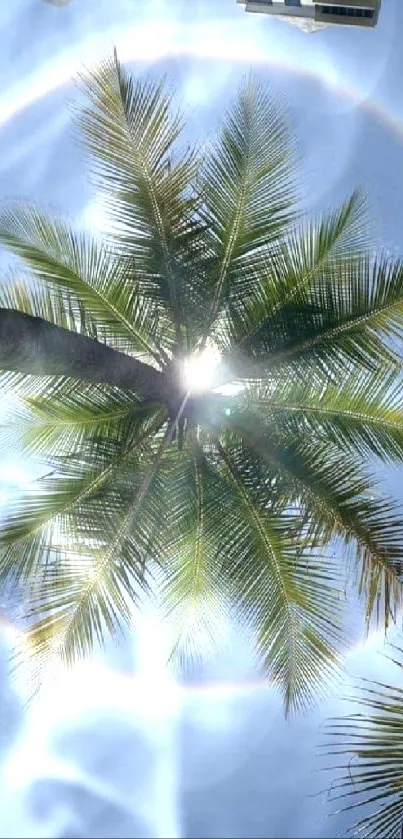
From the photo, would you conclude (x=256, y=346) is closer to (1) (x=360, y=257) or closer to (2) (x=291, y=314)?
(2) (x=291, y=314)

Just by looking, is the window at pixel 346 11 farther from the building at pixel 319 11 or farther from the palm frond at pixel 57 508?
the palm frond at pixel 57 508

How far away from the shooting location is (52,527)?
9.56 meters

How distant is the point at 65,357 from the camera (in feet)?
29.1

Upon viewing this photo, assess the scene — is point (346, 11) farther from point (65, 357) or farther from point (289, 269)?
point (65, 357)

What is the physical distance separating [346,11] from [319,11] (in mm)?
1477

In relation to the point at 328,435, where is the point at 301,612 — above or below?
below

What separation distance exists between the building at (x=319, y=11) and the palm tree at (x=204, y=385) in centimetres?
3092

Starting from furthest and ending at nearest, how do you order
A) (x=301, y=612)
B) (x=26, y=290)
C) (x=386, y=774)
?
(x=26, y=290), (x=301, y=612), (x=386, y=774)

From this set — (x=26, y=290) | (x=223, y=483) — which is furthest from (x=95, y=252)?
(x=223, y=483)

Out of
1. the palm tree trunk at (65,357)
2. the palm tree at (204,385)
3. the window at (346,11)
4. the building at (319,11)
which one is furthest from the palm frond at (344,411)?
the window at (346,11)

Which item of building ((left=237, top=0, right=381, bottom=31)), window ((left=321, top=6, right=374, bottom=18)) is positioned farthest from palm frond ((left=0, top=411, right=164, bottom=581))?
window ((left=321, top=6, right=374, bottom=18))

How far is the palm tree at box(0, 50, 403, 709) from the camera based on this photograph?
9.37 meters

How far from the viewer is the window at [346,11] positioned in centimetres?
3859

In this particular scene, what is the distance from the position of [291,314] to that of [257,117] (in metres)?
2.22
